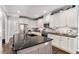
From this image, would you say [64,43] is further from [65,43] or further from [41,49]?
[41,49]

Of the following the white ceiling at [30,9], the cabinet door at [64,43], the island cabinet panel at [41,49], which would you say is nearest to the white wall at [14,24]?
the white ceiling at [30,9]

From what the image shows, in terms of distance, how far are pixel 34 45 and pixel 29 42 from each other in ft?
0.37

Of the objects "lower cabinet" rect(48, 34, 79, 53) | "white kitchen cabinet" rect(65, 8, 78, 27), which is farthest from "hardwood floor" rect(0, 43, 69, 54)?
"white kitchen cabinet" rect(65, 8, 78, 27)

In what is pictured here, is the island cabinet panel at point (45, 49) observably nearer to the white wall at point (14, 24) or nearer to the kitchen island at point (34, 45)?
the kitchen island at point (34, 45)

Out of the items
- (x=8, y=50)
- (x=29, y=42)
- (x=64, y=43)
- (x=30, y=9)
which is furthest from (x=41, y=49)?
(x=30, y=9)

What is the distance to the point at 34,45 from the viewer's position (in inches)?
58.9

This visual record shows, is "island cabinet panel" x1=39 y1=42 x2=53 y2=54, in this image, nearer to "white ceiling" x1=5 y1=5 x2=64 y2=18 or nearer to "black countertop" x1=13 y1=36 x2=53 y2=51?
"black countertop" x1=13 y1=36 x2=53 y2=51

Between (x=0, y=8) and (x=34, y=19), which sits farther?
(x=34, y=19)

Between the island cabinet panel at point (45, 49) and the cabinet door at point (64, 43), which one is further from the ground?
the cabinet door at point (64, 43)

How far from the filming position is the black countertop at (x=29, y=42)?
4.53ft

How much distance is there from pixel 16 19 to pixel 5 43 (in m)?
0.47
